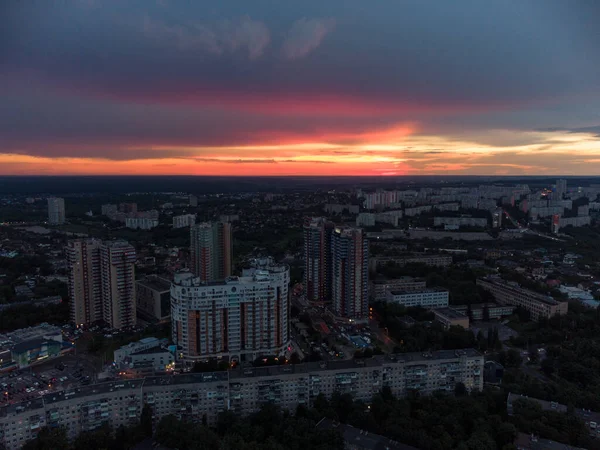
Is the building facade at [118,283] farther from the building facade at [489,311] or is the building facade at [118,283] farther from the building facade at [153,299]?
the building facade at [489,311]

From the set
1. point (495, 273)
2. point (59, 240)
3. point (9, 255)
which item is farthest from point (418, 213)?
point (9, 255)

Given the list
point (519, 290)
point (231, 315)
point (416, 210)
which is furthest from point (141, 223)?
point (519, 290)

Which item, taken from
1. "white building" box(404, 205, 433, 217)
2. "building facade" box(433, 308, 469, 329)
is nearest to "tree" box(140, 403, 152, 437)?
"building facade" box(433, 308, 469, 329)

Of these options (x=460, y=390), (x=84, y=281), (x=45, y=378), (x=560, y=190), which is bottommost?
(x=45, y=378)

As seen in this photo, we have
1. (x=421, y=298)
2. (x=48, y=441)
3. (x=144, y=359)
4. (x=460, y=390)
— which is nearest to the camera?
(x=48, y=441)

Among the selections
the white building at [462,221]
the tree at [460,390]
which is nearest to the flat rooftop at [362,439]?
the tree at [460,390]

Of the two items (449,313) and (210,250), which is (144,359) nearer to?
(210,250)

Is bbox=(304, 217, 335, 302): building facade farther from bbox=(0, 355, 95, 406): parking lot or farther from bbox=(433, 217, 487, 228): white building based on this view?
bbox=(433, 217, 487, 228): white building
